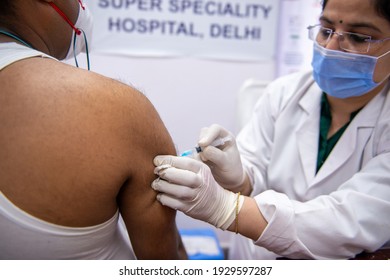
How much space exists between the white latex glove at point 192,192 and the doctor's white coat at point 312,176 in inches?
4.6

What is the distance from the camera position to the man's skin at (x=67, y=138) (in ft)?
2.27

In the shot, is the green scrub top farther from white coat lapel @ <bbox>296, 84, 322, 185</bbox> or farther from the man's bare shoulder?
the man's bare shoulder

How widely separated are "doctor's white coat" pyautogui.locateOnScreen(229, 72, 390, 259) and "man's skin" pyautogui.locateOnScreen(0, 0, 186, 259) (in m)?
0.49

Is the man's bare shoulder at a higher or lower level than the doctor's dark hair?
lower

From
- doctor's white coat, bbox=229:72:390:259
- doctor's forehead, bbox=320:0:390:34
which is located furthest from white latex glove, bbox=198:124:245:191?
doctor's forehead, bbox=320:0:390:34

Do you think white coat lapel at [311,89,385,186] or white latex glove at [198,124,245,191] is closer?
white latex glove at [198,124,245,191]

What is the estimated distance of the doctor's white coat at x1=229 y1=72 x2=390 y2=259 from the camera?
1027 mm

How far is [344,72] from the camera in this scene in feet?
3.76

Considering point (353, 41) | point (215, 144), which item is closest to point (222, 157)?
point (215, 144)

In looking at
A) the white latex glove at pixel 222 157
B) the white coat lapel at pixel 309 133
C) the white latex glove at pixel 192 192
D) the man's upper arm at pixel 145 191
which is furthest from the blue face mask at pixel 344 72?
the man's upper arm at pixel 145 191

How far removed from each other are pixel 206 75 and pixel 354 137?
1.21 meters

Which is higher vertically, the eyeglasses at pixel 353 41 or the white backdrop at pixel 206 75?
the eyeglasses at pixel 353 41

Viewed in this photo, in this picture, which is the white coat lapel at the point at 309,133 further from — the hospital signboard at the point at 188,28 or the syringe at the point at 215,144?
the hospital signboard at the point at 188,28
